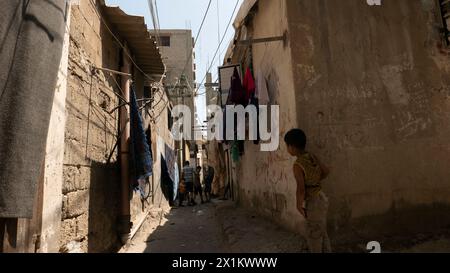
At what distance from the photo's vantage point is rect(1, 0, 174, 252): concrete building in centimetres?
313

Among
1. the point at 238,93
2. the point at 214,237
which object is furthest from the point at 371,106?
the point at 214,237

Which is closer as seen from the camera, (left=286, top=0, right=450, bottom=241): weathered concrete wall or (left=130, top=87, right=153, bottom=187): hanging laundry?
(left=286, top=0, right=450, bottom=241): weathered concrete wall

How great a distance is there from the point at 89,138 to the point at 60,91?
55.5 inches

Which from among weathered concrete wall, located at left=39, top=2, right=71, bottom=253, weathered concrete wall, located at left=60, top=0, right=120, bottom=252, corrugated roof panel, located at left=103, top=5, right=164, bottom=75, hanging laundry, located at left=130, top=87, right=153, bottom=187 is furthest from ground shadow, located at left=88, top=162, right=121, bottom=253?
corrugated roof panel, located at left=103, top=5, right=164, bottom=75

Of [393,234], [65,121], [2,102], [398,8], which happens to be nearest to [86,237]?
[65,121]

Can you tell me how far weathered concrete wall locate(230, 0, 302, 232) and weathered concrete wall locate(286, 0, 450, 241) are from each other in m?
0.31

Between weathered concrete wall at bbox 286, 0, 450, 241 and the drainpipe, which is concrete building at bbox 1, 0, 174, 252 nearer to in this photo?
the drainpipe

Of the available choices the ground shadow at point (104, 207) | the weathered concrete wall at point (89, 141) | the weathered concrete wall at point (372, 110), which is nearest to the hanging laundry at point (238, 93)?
the weathered concrete wall at point (372, 110)

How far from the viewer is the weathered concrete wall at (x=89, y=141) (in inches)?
152

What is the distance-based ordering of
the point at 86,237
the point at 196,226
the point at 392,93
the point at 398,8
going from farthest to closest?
1. the point at 196,226
2. the point at 398,8
3. the point at 392,93
4. the point at 86,237

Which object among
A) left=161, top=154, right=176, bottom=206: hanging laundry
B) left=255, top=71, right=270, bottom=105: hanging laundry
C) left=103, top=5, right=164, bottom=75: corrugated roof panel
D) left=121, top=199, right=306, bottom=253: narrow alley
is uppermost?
left=103, top=5, right=164, bottom=75: corrugated roof panel

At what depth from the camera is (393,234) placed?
15.1 ft
